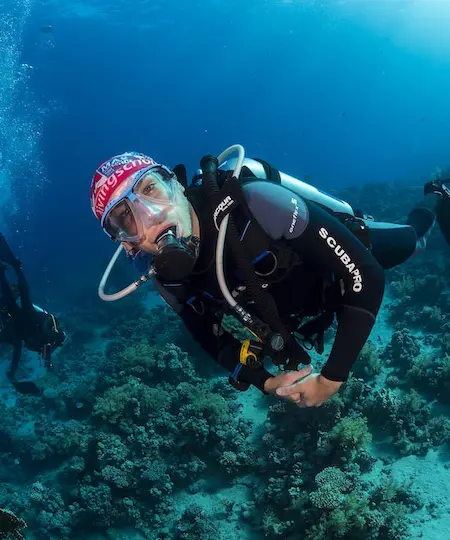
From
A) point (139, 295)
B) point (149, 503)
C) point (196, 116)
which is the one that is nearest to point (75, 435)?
point (149, 503)

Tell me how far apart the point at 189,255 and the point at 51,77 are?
2997 inches

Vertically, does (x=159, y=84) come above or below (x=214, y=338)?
below

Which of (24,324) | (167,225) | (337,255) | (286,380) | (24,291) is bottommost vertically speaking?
(24,324)

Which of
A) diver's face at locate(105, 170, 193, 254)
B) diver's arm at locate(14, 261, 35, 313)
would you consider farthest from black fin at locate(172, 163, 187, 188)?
diver's arm at locate(14, 261, 35, 313)

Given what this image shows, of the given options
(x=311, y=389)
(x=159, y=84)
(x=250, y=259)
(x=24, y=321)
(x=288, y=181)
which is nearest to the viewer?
(x=311, y=389)

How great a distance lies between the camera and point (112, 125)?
11312 cm

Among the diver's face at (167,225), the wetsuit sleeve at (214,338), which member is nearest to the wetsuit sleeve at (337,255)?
the diver's face at (167,225)

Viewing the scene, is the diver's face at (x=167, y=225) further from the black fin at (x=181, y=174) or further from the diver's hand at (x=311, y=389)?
the diver's hand at (x=311, y=389)

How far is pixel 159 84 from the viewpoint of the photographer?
105938mm

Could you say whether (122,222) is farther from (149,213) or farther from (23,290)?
(23,290)

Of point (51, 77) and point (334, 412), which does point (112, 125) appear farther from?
point (334, 412)

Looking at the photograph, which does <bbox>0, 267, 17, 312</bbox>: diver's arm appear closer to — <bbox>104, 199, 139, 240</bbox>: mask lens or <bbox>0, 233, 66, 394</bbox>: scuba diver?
<bbox>0, 233, 66, 394</bbox>: scuba diver

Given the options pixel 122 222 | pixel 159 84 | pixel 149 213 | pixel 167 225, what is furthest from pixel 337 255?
pixel 159 84

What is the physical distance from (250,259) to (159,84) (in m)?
114
